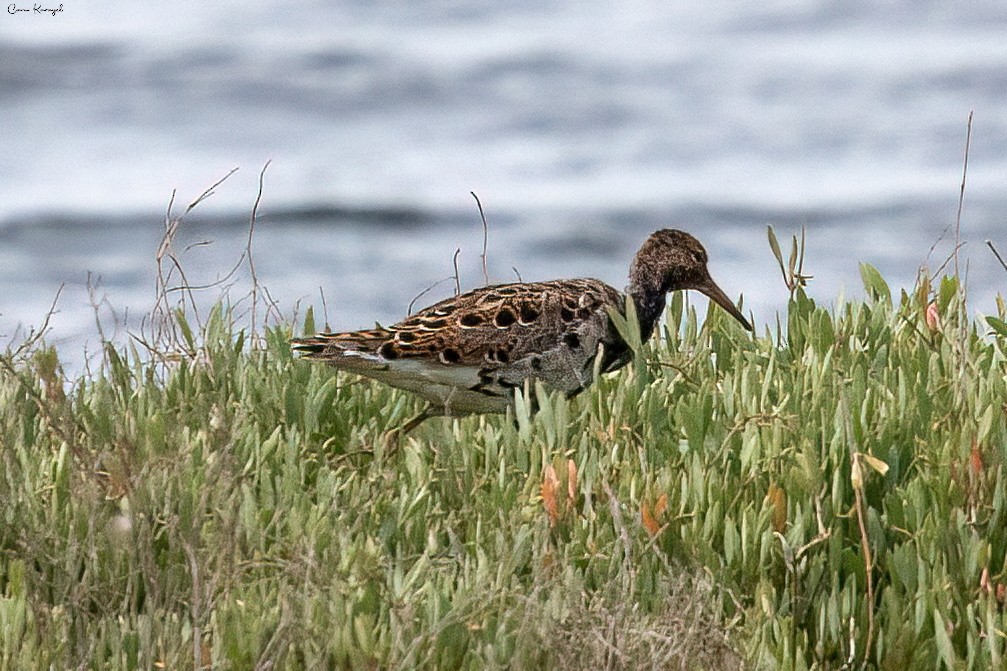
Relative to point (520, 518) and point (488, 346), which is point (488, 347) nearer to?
point (488, 346)

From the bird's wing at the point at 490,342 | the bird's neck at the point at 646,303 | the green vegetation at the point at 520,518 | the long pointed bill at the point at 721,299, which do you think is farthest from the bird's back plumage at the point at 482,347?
the long pointed bill at the point at 721,299

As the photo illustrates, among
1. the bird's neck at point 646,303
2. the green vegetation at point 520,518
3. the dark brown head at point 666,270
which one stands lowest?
the green vegetation at point 520,518

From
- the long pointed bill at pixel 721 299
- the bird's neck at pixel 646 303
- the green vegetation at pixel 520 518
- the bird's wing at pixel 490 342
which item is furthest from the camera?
the long pointed bill at pixel 721 299

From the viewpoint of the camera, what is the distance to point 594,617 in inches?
185

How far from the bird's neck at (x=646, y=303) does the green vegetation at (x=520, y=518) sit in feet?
0.45

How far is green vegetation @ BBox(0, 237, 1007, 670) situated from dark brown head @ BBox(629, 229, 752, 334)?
0.27 m

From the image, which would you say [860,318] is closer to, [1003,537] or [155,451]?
[1003,537]

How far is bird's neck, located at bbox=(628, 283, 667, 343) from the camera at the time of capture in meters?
7.34

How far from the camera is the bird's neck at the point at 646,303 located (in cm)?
734

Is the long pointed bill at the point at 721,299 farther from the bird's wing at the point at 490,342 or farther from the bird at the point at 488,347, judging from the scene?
the bird's wing at the point at 490,342

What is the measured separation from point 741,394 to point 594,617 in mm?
2131

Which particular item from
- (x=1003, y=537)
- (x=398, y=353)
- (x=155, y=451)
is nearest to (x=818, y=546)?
(x=1003, y=537)

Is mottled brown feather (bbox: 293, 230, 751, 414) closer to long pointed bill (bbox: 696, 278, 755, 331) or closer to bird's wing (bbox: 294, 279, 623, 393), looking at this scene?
bird's wing (bbox: 294, 279, 623, 393)

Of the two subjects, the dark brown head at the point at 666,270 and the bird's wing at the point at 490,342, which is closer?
the bird's wing at the point at 490,342
